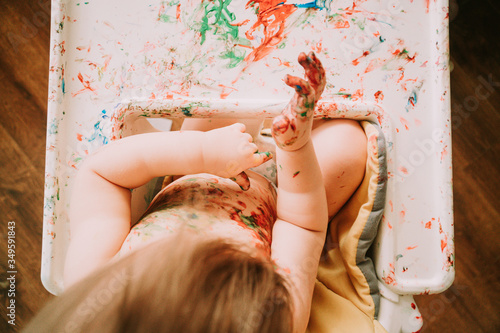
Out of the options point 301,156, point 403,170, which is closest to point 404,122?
point 403,170

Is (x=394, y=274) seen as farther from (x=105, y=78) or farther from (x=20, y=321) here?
(x=20, y=321)

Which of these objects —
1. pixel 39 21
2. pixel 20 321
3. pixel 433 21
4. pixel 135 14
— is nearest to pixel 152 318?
pixel 135 14

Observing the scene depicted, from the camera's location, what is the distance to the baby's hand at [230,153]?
0.43 meters

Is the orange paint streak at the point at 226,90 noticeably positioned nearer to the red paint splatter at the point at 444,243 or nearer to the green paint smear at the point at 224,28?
the green paint smear at the point at 224,28

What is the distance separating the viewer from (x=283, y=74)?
1.58 ft

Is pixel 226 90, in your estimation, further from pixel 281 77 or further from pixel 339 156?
pixel 339 156

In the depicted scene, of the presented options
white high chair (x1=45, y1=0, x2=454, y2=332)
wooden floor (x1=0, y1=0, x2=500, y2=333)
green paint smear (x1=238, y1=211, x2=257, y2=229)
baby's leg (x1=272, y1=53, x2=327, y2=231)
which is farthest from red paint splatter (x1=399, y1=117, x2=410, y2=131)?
wooden floor (x1=0, y1=0, x2=500, y2=333)

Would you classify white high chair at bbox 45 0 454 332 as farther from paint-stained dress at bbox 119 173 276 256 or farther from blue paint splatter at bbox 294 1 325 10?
paint-stained dress at bbox 119 173 276 256

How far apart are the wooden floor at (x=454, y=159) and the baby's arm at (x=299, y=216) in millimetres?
678

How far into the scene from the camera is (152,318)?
324 millimetres

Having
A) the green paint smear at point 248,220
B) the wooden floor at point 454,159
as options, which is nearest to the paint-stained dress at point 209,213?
the green paint smear at point 248,220

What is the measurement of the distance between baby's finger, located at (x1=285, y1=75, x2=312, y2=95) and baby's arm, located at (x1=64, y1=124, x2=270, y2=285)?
11cm

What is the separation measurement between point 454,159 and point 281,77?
709mm

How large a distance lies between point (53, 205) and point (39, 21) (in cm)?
73
